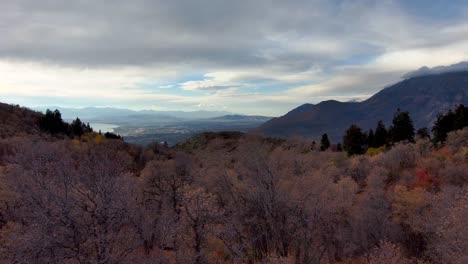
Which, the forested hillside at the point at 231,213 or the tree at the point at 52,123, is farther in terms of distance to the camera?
the tree at the point at 52,123

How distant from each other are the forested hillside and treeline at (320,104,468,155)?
58.9ft

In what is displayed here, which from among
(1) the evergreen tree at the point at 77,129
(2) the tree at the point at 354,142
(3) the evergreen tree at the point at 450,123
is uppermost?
(1) the evergreen tree at the point at 77,129

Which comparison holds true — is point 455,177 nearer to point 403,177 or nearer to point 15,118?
point 403,177

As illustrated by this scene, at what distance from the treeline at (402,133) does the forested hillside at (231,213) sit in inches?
707

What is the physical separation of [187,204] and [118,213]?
340 inches

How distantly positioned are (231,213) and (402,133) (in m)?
56.1

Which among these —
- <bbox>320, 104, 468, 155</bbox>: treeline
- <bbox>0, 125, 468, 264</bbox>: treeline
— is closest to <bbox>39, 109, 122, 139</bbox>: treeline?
<bbox>0, 125, 468, 264</bbox>: treeline

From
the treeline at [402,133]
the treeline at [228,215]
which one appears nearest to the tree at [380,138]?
the treeline at [402,133]

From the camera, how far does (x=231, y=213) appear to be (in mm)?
36094

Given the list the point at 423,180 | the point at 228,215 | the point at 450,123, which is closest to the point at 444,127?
the point at 450,123

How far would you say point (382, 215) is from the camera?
38.9 metres

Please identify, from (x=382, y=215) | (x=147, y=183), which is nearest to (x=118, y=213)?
(x=147, y=183)

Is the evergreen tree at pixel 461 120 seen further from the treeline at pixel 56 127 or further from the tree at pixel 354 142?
the treeline at pixel 56 127

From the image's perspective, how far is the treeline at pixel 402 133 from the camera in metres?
73.9
